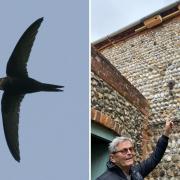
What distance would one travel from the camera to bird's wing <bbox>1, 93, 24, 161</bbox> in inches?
81.4

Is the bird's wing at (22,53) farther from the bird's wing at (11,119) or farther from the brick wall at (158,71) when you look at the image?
the brick wall at (158,71)

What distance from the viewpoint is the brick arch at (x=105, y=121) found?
4417mm

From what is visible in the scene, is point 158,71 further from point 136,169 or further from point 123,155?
point 123,155

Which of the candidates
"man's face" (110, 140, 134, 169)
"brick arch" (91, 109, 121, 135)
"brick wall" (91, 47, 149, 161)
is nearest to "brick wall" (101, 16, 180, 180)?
"brick wall" (91, 47, 149, 161)

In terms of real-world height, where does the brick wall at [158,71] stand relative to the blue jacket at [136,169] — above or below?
above

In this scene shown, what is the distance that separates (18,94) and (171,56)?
192 inches

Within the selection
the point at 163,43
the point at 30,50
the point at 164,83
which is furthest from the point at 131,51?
the point at 30,50

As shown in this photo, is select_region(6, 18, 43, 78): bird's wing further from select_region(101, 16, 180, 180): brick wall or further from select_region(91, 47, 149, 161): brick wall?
select_region(101, 16, 180, 180): brick wall

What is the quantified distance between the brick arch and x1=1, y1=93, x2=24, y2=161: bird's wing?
2143 millimetres

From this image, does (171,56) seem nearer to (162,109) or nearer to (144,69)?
(144,69)

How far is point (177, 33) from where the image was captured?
23.4 ft

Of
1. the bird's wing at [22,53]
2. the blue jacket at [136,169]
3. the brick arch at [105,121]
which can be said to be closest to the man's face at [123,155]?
the blue jacket at [136,169]

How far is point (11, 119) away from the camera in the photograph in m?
2.22

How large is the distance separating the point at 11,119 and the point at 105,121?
2480mm
